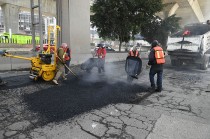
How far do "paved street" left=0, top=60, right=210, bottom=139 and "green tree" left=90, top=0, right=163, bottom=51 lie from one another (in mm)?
11585

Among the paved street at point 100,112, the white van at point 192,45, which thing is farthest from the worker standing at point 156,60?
the white van at point 192,45

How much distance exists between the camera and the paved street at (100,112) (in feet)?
12.5

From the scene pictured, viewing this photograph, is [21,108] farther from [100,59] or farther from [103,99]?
[100,59]

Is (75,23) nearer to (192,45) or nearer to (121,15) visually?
(121,15)

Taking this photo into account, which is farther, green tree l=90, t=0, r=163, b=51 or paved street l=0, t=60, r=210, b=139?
green tree l=90, t=0, r=163, b=51

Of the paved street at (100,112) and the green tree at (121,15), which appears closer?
the paved street at (100,112)

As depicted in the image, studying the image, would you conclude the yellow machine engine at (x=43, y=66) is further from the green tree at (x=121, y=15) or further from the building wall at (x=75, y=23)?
the green tree at (x=121, y=15)

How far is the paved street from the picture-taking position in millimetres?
3795

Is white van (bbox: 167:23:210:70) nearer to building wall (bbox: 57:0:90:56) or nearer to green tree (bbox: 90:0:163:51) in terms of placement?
green tree (bbox: 90:0:163:51)

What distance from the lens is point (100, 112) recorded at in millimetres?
4836

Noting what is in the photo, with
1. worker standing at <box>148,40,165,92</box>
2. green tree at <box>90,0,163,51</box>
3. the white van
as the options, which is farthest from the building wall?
worker standing at <box>148,40,165,92</box>

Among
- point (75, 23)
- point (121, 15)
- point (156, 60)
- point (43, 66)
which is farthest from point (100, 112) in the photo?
point (121, 15)

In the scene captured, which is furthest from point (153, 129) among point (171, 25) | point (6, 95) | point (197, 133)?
point (171, 25)

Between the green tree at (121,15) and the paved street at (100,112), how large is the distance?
38.0 ft
